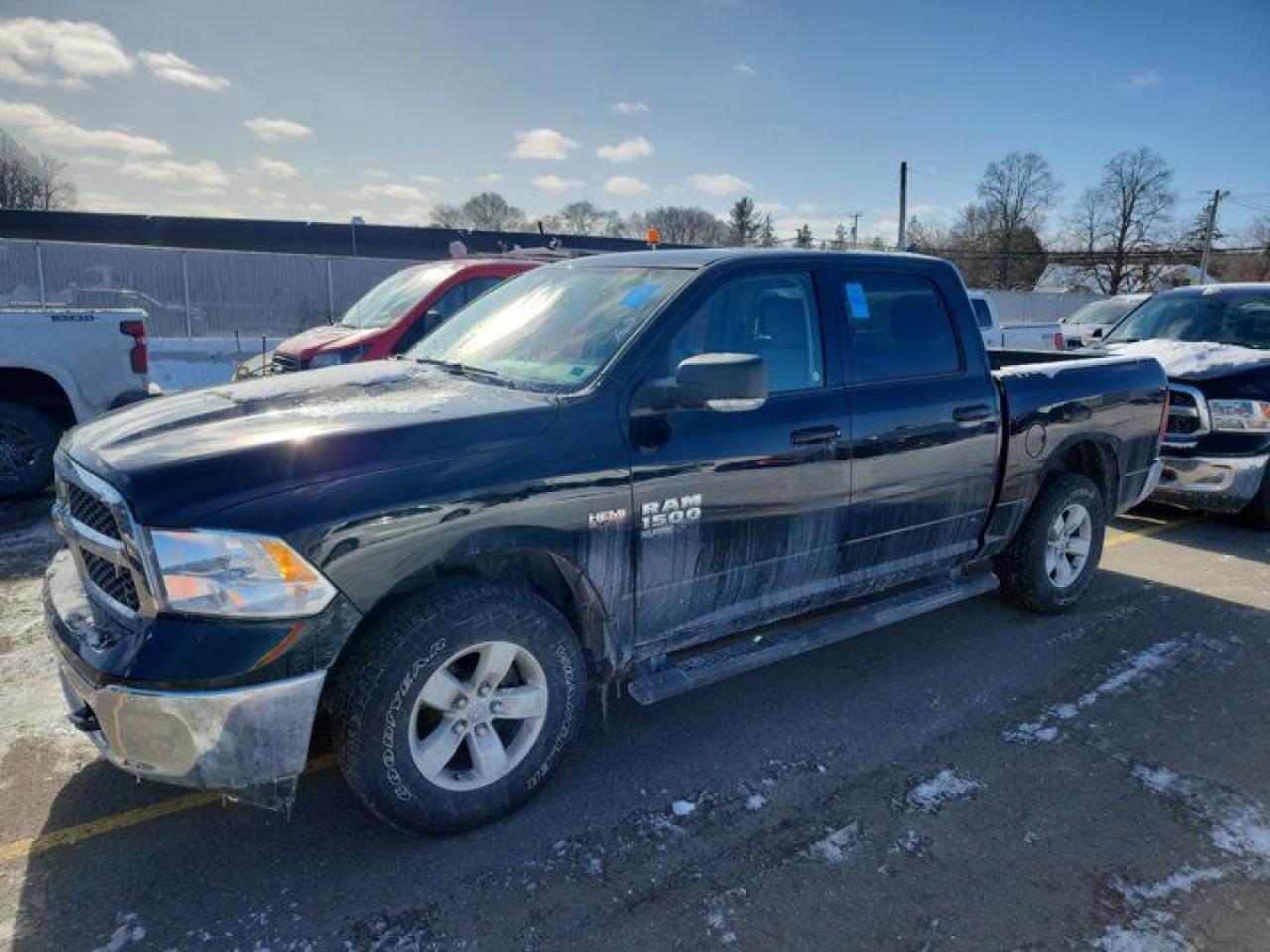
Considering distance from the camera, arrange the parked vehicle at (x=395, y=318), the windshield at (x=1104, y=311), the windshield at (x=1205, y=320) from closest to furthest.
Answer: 1. the windshield at (x=1205, y=320)
2. the parked vehicle at (x=395, y=318)
3. the windshield at (x=1104, y=311)

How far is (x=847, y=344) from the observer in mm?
3762

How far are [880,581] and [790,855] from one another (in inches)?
61.2

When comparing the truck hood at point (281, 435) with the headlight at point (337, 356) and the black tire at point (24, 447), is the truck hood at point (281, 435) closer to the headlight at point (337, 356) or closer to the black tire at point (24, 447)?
the headlight at point (337, 356)

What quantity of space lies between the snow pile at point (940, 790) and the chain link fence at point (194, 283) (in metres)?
22.0

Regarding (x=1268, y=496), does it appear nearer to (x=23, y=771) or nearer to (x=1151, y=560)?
(x=1151, y=560)

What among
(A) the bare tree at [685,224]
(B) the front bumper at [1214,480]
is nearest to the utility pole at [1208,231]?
(A) the bare tree at [685,224]

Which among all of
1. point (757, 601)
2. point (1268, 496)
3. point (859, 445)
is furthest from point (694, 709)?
point (1268, 496)

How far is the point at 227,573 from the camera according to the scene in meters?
2.33

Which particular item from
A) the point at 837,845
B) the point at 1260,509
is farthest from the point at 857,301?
the point at 1260,509

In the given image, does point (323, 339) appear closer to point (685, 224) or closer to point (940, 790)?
point (940, 790)

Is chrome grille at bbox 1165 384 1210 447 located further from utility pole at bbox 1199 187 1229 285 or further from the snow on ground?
utility pole at bbox 1199 187 1229 285

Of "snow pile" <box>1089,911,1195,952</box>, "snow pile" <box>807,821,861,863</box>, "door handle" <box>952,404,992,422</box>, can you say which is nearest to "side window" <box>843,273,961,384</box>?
"door handle" <box>952,404,992,422</box>

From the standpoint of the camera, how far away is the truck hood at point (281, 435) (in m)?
2.37

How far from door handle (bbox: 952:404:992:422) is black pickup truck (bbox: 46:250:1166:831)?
0.02 m
